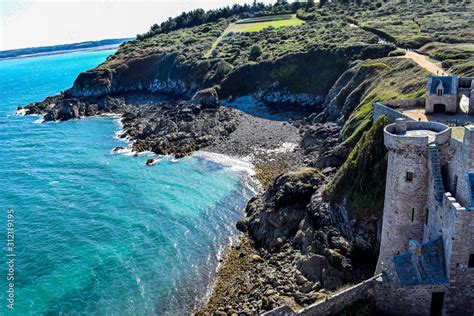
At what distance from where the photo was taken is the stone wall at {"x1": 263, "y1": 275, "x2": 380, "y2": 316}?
977 inches

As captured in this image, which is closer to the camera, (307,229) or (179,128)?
(307,229)

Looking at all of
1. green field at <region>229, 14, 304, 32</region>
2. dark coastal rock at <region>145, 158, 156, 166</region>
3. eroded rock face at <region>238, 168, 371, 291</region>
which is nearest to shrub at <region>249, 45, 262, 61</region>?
green field at <region>229, 14, 304, 32</region>

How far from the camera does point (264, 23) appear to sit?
157 m

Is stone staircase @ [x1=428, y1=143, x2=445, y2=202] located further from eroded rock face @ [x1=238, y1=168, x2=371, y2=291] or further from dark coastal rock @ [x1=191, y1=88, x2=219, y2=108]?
dark coastal rock @ [x1=191, y1=88, x2=219, y2=108]

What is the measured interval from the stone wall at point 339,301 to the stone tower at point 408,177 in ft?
12.6

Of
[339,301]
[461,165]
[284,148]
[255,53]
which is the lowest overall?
[284,148]

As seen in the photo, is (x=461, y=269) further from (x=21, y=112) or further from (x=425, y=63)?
(x=21, y=112)

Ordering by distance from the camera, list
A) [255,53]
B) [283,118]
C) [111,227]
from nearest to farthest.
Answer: [111,227] < [283,118] < [255,53]

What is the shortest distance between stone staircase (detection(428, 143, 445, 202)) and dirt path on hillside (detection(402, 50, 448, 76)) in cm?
Answer: 3375

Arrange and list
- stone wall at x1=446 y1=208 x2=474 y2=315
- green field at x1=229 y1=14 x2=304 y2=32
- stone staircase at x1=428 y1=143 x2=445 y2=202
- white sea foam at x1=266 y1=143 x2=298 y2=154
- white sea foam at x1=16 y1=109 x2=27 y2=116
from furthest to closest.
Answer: green field at x1=229 y1=14 x2=304 y2=32 < white sea foam at x1=16 y1=109 x2=27 y2=116 < white sea foam at x1=266 y1=143 x2=298 y2=154 < stone staircase at x1=428 y1=143 x2=445 y2=202 < stone wall at x1=446 y1=208 x2=474 y2=315

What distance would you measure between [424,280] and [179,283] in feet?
74.7

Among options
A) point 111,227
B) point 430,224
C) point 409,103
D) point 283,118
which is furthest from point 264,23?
point 430,224

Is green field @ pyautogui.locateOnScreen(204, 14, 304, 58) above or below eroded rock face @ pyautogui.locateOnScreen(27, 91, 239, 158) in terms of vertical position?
above

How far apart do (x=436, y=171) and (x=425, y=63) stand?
45.0 metres
